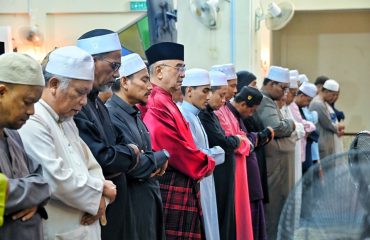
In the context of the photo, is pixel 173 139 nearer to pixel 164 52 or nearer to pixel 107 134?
pixel 164 52

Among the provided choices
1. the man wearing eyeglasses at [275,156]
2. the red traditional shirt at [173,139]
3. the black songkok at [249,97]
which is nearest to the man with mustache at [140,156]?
the red traditional shirt at [173,139]

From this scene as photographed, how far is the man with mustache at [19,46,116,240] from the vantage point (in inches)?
102

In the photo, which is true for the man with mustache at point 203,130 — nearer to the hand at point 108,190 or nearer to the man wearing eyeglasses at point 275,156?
the man wearing eyeglasses at point 275,156

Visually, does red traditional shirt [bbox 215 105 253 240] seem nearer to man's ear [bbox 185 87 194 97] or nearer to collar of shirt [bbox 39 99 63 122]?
man's ear [bbox 185 87 194 97]

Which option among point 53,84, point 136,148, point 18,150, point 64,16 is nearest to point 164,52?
point 136,148

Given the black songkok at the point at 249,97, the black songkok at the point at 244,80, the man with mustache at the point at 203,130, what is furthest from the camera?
the black songkok at the point at 244,80

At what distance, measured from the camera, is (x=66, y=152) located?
2.70 m

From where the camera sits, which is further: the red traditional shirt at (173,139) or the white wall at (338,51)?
the white wall at (338,51)

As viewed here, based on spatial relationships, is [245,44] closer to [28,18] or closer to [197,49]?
[197,49]

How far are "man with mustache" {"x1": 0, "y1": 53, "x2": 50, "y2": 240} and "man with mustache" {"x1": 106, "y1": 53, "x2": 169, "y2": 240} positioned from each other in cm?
94

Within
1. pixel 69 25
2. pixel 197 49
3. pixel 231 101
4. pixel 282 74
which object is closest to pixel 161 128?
pixel 231 101

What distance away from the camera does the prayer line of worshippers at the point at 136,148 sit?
234 cm

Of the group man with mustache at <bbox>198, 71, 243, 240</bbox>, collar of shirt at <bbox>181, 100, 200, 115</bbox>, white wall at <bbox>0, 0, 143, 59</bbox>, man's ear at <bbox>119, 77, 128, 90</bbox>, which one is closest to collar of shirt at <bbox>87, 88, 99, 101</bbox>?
man's ear at <bbox>119, 77, 128, 90</bbox>

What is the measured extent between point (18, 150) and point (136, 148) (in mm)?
829
